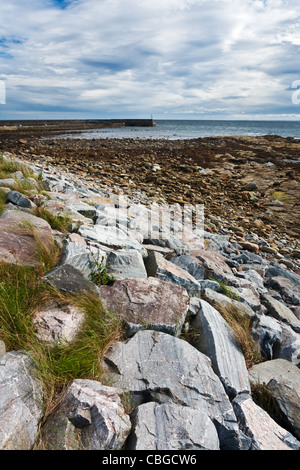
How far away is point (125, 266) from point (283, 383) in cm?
199

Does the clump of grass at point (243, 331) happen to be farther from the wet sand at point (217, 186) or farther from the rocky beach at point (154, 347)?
the wet sand at point (217, 186)

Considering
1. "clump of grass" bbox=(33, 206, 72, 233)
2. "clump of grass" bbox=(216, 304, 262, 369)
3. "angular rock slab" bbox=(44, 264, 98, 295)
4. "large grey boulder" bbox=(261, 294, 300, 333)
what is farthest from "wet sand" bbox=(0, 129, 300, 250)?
"angular rock slab" bbox=(44, 264, 98, 295)

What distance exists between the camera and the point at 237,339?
2791 millimetres

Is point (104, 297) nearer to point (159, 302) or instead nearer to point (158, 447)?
point (159, 302)

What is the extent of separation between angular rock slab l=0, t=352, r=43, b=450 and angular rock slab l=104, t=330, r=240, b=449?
1.80 ft

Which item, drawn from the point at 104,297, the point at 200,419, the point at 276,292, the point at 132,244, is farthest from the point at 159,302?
the point at 276,292

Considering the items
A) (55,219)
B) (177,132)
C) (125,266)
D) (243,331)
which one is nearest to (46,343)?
(125,266)

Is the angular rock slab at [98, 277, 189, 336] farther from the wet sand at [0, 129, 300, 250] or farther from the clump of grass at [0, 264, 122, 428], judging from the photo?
the wet sand at [0, 129, 300, 250]

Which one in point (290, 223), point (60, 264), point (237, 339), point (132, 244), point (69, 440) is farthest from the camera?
point (290, 223)

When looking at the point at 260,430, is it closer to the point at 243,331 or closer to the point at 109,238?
the point at 243,331

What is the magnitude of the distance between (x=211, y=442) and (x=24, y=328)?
5.10 ft

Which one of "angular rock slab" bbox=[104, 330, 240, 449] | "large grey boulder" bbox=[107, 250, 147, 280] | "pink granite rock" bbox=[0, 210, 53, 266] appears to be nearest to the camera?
"angular rock slab" bbox=[104, 330, 240, 449]

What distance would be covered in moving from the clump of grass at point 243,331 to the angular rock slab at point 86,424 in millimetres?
1451

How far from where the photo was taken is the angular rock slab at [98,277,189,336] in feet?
8.54
